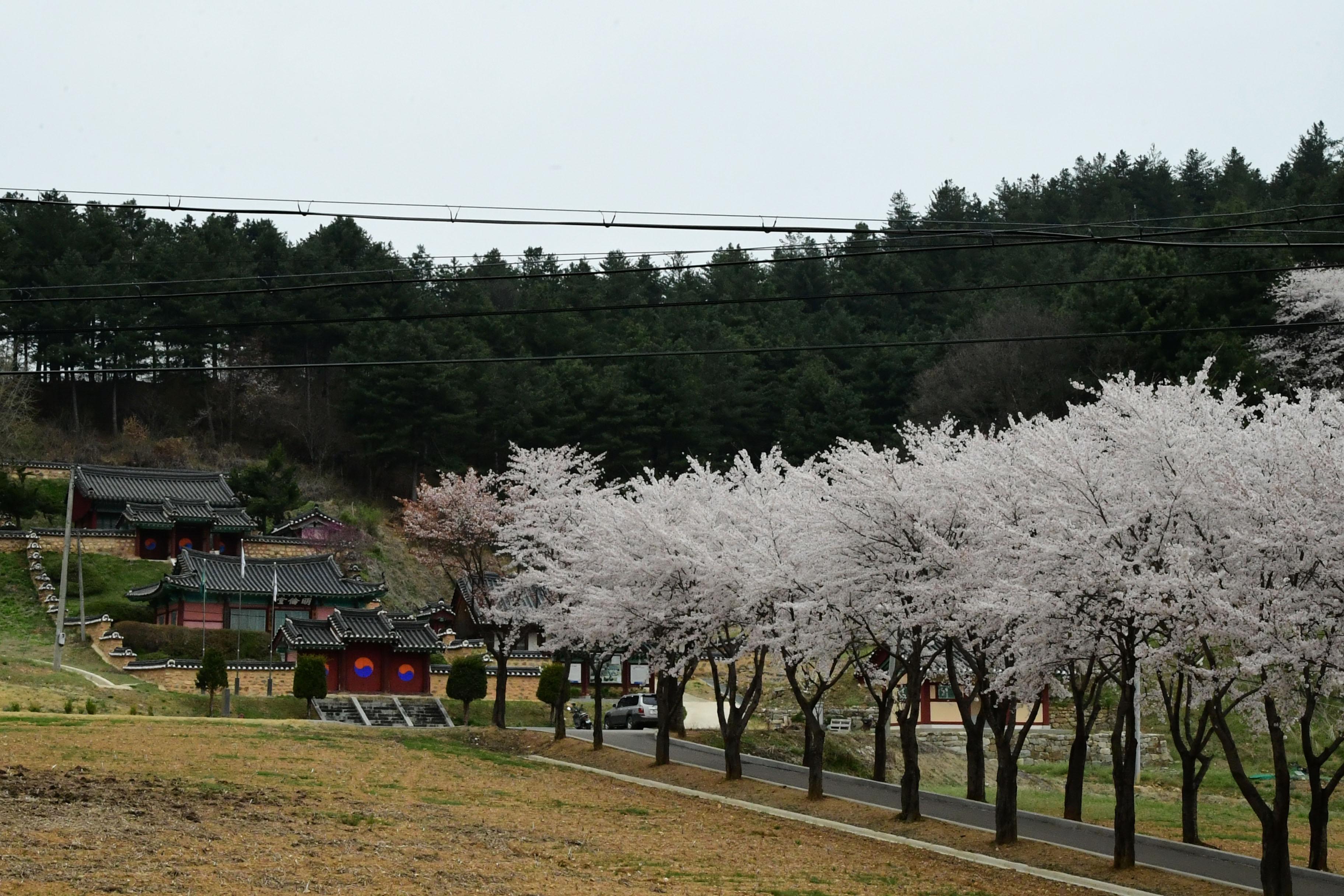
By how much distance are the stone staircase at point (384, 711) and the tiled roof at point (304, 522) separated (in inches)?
956

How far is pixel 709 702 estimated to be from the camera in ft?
162

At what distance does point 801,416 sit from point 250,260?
109 ft

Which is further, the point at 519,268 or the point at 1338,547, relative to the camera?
the point at 519,268

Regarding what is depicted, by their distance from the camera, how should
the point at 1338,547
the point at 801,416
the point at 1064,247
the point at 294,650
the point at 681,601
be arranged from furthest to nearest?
the point at 1064,247
the point at 801,416
the point at 294,650
the point at 681,601
the point at 1338,547

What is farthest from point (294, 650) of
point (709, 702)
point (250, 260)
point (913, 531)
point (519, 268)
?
point (519, 268)

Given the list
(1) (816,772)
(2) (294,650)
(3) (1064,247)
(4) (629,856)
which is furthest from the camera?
(3) (1064,247)

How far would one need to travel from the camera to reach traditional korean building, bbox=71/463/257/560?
204 ft

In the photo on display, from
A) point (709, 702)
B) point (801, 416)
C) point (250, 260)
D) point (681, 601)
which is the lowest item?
point (709, 702)

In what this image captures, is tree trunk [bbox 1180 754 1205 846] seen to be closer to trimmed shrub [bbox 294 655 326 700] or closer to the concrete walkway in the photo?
trimmed shrub [bbox 294 655 326 700]

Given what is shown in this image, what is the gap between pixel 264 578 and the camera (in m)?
54.0

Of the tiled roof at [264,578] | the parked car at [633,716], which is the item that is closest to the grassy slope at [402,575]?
the tiled roof at [264,578]

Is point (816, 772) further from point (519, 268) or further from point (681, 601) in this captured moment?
point (519, 268)

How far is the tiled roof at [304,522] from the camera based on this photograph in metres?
67.3

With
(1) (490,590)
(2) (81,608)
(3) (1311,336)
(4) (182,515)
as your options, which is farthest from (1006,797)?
(4) (182,515)
